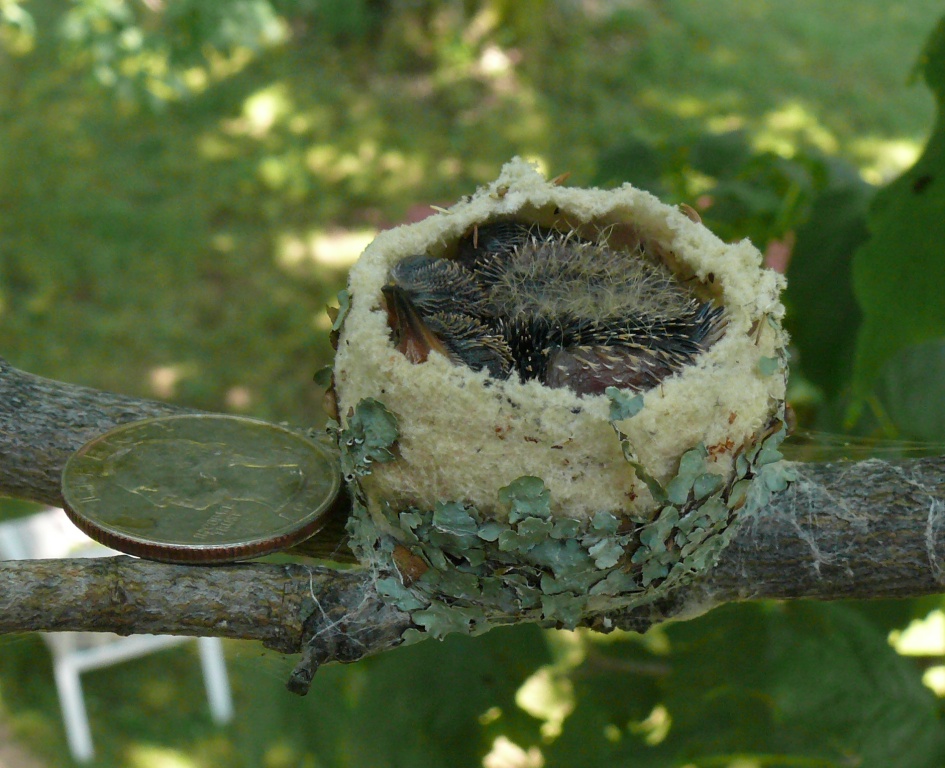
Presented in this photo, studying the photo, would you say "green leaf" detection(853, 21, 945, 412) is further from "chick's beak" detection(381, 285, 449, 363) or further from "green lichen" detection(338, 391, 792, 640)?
"chick's beak" detection(381, 285, 449, 363)

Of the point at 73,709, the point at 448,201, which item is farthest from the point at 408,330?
the point at 73,709

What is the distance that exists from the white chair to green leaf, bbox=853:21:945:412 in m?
2.75

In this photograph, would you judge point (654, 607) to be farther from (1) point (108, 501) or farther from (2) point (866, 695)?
(1) point (108, 501)

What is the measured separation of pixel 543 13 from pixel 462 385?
667 cm

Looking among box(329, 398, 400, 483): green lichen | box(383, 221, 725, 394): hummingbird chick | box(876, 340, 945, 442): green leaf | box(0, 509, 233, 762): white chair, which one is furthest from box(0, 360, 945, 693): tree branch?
box(0, 509, 233, 762): white chair

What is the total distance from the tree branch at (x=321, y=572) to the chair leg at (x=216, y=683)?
87.2 inches

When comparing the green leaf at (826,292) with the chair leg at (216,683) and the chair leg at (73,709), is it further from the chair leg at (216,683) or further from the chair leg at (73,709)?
the chair leg at (73,709)

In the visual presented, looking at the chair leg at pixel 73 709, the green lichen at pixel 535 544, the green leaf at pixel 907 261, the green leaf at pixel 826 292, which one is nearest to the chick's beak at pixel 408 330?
the green lichen at pixel 535 544

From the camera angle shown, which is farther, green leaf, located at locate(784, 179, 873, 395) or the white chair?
the white chair

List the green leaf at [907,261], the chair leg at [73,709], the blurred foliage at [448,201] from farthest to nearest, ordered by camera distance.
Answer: the chair leg at [73,709] → the blurred foliage at [448,201] → the green leaf at [907,261]

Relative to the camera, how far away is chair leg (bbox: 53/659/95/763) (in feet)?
12.5

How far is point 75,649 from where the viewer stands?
3998 millimetres

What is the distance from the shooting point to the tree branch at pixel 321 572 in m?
1.52

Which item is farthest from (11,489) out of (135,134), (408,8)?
(408,8)
